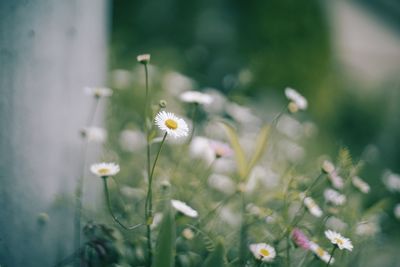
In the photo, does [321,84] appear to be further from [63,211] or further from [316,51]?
[63,211]

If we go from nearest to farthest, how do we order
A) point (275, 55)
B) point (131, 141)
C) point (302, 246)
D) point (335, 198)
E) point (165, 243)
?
point (165, 243) → point (302, 246) → point (335, 198) → point (131, 141) → point (275, 55)

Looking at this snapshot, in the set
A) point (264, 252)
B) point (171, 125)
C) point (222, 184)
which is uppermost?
point (171, 125)

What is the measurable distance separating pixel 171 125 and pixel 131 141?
947 millimetres

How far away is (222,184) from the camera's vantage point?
1900 millimetres

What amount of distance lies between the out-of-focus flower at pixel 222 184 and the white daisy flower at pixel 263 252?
658 millimetres

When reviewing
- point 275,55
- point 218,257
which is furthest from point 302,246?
point 275,55

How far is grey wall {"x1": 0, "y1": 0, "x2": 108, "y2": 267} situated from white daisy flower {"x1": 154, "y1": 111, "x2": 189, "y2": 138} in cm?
48

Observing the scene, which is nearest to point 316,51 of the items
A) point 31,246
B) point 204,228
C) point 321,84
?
point 321,84

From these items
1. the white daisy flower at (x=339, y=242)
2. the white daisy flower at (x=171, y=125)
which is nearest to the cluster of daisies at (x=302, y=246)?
the white daisy flower at (x=339, y=242)

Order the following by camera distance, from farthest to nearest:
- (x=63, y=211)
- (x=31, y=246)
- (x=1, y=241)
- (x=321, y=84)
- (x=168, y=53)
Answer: (x=321, y=84) < (x=168, y=53) < (x=63, y=211) < (x=31, y=246) < (x=1, y=241)

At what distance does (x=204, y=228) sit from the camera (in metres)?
1.43

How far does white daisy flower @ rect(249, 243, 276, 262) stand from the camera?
3.92 feet

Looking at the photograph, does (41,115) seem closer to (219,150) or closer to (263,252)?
(219,150)

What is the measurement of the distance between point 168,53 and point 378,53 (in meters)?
3.99
